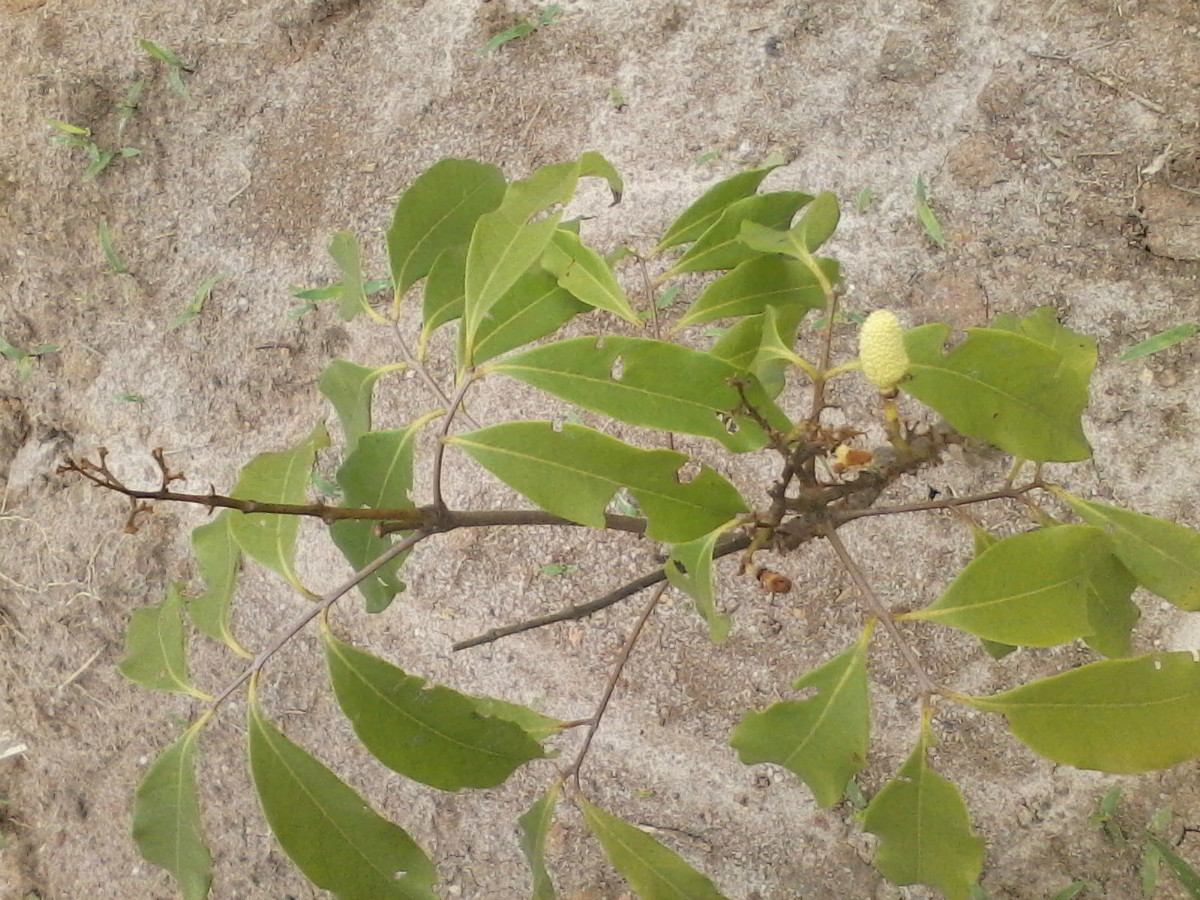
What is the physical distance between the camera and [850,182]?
65.4 inches

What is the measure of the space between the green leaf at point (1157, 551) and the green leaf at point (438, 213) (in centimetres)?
63

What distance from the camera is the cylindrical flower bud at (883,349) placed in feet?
2.21

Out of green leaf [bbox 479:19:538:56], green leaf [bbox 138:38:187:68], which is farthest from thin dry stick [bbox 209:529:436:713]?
green leaf [bbox 138:38:187:68]

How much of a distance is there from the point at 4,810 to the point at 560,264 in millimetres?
1802

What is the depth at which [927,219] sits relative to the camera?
5.21ft

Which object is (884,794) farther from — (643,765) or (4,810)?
(4,810)

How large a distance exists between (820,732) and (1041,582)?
22 cm

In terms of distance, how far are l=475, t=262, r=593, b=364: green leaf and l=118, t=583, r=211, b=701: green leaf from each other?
433 millimetres

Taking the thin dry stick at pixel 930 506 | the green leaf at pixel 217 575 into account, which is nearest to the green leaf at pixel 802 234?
the thin dry stick at pixel 930 506

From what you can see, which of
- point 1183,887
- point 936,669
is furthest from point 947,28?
point 1183,887

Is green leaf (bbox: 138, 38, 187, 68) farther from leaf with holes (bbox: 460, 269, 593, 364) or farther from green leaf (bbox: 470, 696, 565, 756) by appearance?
green leaf (bbox: 470, 696, 565, 756)

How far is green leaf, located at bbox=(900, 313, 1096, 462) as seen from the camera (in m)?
0.73

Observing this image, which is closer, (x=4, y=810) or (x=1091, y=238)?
(x=1091, y=238)

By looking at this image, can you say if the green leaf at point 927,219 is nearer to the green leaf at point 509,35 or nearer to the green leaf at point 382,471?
the green leaf at point 509,35
